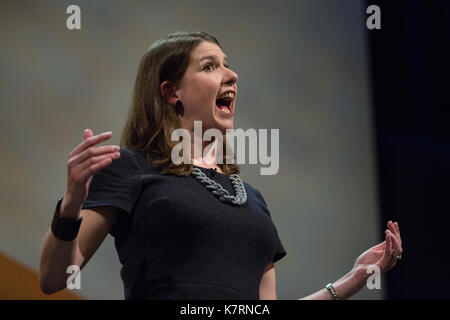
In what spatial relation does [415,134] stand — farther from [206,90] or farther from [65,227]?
[65,227]

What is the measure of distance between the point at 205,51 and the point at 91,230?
50cm

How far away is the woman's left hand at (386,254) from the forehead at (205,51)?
536 millimetres

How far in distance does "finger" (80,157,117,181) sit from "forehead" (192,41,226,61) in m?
0.47

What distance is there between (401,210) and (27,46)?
1.65m

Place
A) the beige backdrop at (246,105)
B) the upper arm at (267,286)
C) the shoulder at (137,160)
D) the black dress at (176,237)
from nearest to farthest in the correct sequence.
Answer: the black dress at (176,237) < the shoulder at (137,160) < the upper arm at (267,286) < the beige backdrop at (246,105)

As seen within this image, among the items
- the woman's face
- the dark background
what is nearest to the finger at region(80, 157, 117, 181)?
the woman's face

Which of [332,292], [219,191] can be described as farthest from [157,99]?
[332,292]

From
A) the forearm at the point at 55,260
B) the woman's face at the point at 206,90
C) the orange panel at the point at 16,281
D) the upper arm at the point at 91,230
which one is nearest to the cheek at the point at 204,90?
the woman's face at the point at 206,90

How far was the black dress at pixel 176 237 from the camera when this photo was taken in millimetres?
977

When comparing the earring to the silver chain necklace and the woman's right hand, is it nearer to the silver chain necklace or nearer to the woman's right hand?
the silver chain necklace

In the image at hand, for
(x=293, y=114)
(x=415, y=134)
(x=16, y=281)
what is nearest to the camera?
(x=16, y=281)

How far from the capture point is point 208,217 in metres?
1.02

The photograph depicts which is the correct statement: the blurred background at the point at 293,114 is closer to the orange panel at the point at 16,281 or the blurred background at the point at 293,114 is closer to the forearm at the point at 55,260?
the orange panel at the point at 16,281

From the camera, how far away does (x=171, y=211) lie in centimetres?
100
